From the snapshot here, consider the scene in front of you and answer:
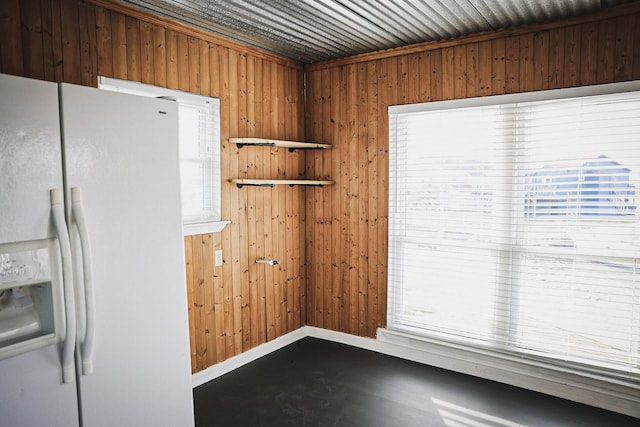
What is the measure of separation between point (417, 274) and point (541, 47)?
1950mm

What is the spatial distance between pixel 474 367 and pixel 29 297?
3.10m

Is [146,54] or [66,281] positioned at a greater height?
[146,54]

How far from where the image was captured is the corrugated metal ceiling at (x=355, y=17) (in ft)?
8.98

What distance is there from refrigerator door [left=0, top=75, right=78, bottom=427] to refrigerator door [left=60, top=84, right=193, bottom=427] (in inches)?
3.1

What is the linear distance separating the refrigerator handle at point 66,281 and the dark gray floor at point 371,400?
1.25 metres

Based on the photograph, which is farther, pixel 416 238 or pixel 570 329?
pixel 416 238

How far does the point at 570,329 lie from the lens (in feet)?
10.1

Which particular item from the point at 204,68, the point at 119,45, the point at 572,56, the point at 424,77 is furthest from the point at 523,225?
the point at 119,45

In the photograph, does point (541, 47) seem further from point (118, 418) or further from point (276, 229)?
point (118, 418)

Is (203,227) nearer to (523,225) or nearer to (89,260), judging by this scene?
(89,260)

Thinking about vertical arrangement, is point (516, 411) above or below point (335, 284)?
below

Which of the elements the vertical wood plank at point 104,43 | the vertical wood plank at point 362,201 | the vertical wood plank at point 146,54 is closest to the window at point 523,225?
the vertical wood plank at point 362,201

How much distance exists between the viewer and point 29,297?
1.80m

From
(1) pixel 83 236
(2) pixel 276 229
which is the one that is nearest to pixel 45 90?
(1) pixel 83 236
